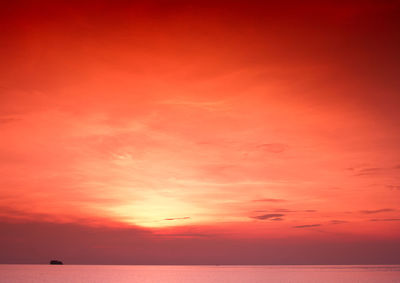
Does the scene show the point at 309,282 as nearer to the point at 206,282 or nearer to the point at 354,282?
the point at 354,282

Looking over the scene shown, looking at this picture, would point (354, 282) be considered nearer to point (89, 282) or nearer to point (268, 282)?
point (268, 282)

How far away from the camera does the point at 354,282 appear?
142 m

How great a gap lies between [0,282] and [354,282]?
114798 mm

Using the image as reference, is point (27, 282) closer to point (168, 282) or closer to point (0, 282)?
point (0, 282)

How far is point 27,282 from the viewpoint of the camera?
5428 inches

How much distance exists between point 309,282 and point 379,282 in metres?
23.1

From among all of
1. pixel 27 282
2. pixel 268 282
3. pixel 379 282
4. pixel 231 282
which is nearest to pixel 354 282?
pixel 379 282

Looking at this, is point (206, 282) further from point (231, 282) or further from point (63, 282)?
point (63, 282)

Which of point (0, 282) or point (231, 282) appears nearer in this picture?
point (0, 282)

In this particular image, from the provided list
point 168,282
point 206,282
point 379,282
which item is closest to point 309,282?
point 379,282

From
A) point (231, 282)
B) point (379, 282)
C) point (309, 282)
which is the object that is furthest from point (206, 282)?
point (379, 282)

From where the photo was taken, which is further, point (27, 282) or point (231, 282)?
point (231, 282)

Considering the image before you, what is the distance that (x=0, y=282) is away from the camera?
13150 cm

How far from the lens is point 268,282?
140625mm
